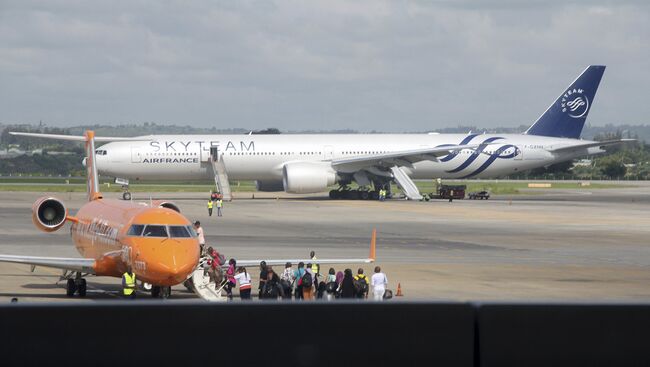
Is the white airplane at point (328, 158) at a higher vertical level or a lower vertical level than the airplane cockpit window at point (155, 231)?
higher

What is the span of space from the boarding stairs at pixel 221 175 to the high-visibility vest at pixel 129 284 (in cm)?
4481

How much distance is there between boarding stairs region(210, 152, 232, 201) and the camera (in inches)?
2687

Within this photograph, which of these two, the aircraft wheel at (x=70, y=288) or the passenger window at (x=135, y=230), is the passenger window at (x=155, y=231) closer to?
the passenger window at (x=135, y=230)

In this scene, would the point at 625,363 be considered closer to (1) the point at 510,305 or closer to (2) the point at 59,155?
(1) the point at 510,305

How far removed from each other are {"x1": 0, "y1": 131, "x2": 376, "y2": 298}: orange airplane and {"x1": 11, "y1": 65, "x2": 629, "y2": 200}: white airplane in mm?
39940

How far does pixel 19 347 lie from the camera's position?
810cm

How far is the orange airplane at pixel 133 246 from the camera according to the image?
22469 mm

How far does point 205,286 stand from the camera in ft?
83.0

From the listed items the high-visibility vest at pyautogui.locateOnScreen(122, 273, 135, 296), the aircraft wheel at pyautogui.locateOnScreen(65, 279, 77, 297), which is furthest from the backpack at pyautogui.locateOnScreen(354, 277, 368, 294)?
the aircraft wheel at pyautogui.locateOnScreen(65, 279, 77, 297)

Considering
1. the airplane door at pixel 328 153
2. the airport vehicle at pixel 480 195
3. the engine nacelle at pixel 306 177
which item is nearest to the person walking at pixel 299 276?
the engine nacelle at pixel 306 177

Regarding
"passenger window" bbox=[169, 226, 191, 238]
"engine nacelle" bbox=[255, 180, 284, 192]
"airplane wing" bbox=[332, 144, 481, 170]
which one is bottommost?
"passenger window" bbox=[169, 226, 191, 238]

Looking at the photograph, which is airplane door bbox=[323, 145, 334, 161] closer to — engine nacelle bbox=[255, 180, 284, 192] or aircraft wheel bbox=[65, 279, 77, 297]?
engine nacelle bbox=[255, 180, 284, 192]

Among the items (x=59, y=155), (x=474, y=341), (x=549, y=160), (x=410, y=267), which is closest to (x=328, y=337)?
(x=474, y=341)

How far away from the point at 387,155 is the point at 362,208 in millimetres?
7350
